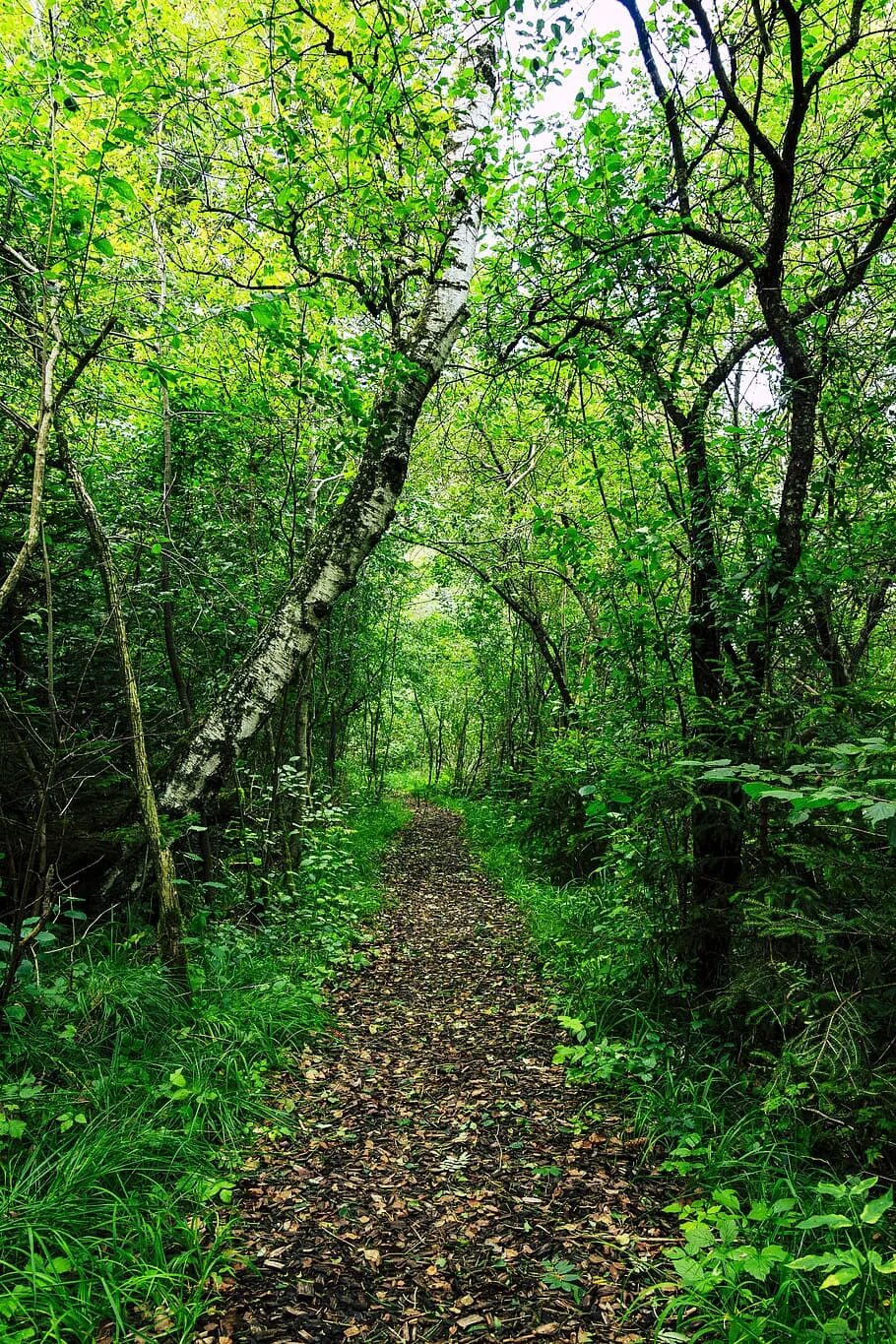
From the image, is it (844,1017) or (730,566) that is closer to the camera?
(844,1017)

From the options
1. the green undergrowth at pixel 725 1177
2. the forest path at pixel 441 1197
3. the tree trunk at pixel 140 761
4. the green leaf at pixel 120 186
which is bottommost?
the forest path at pixel 441 1197

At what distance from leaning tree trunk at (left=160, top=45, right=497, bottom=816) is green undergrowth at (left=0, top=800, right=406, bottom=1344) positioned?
1308mm

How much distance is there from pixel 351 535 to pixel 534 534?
57.4 inches

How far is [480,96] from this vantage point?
5461 mm

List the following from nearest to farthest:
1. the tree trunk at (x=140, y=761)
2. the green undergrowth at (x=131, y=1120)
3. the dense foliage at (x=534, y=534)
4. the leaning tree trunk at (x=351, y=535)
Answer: the green undergrowth at (x=131, y=1120) < the dense foliage at (x=534, y=534) < the tree trunk at (x=140, y=761) < the leaning tree trunk at (x=351, y=535)

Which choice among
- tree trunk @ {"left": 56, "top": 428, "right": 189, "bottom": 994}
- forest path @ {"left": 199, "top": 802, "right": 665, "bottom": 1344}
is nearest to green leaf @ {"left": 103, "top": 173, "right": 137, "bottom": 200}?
tree trunk @ {"left": 56, "top": 428, "right": 189, "bottom": 994}

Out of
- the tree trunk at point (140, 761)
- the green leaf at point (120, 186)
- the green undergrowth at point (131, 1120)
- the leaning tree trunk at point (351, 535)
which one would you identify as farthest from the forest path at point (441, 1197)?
the green leaf at point (120, 186)

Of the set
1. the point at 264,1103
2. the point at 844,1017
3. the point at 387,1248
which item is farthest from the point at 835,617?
the point at 264,1103

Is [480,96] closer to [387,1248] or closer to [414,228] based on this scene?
[414,228]

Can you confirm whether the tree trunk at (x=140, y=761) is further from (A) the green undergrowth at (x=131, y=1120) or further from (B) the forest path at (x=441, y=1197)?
(B) the forest path at (x=441, y=1197)

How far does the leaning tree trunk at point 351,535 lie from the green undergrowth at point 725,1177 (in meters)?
3.26

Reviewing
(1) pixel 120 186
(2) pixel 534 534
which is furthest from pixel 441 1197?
(1) pixel 120 186

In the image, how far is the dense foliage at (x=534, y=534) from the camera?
2.87 meters

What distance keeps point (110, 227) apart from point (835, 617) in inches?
309
